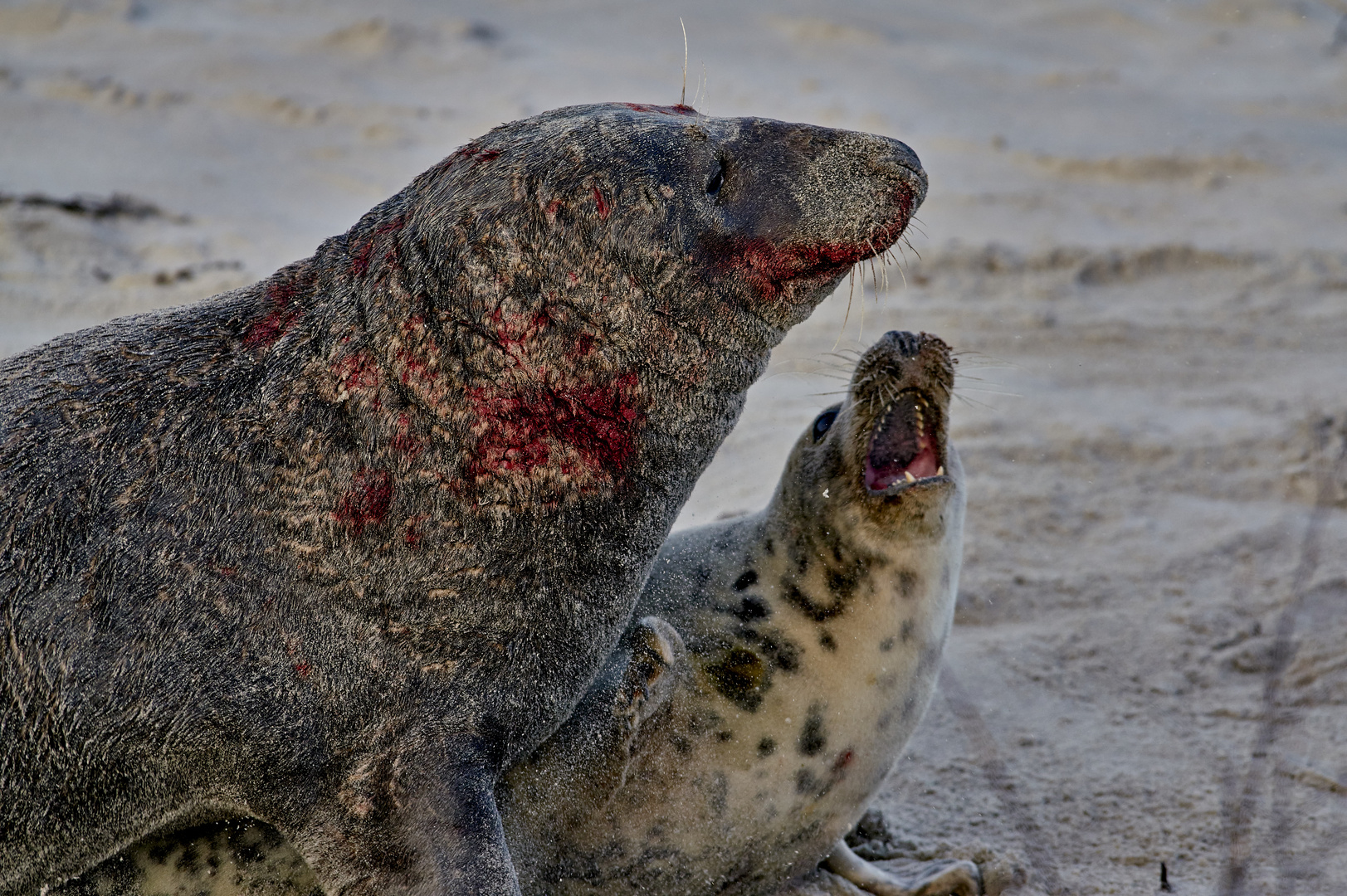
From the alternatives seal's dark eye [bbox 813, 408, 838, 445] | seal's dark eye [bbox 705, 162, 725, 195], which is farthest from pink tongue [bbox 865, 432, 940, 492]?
seal's dark eye [bbox 705, 162, 725, 195]

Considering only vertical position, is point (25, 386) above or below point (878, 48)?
below

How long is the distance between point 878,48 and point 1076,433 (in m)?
4.77

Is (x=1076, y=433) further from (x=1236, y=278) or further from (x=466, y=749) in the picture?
(x=466, y=749)

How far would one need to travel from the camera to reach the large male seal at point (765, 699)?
2494 millimetres

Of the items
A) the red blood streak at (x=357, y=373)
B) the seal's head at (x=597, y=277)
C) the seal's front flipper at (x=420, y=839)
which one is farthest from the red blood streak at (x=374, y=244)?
the seal's front flipper at (x=420, y=839)

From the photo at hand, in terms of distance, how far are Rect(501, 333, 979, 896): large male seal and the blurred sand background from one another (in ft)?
1.94

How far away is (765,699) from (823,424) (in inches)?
31.9

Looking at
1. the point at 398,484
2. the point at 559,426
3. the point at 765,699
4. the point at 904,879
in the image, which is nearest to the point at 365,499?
the point at 398,484

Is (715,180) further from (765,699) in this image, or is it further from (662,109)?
(765,699)

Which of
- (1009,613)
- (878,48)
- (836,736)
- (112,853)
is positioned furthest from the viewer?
(878,48)

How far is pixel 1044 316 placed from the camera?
6109 millimetres

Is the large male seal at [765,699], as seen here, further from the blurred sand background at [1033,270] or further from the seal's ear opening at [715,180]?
the seal's ear opening at [715,180]

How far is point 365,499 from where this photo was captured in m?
2.16

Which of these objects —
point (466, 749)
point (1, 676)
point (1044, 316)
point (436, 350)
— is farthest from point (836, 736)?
point (1044, 316)
